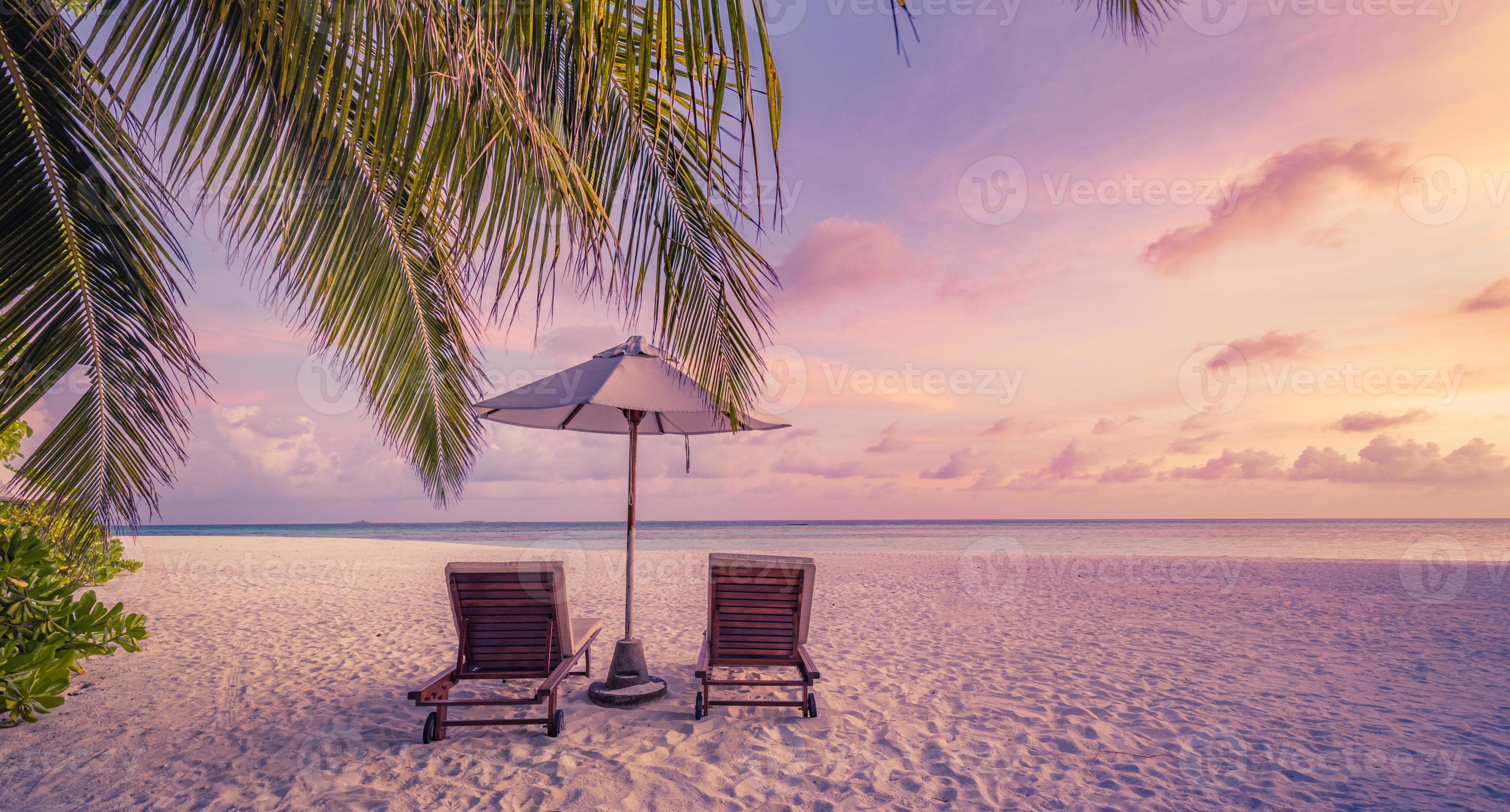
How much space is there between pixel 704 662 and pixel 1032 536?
33530 millimetres

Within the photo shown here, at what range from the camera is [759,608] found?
4145mm

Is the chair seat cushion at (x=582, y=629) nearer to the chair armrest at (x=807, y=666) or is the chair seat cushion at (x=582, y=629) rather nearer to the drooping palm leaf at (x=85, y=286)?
the chair armrest at (x=807, y=666)

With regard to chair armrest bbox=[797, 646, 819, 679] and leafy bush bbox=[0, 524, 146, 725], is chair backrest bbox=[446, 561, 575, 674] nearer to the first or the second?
chair armrest bbox=[797, 646, 819, 679]

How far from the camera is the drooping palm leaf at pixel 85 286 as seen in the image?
2533mm

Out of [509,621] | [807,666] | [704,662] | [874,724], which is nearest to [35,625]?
[509,621]

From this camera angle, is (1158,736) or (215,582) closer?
(1158,736)

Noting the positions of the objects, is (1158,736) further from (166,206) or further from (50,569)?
(50,569)

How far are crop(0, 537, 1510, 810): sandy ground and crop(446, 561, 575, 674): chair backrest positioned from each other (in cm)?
37

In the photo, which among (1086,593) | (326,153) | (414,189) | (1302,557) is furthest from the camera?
(1302,557)

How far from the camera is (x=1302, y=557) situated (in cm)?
1777

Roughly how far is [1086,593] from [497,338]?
1014cm

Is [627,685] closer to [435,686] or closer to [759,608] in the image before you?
[759,608]

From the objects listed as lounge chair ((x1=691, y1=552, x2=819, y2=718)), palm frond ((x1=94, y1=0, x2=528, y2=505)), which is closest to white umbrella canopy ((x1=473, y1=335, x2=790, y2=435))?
palm frond ((x1=94, y1=0, x2=528, y2=505))

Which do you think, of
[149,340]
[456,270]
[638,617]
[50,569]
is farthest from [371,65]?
[638,617]
